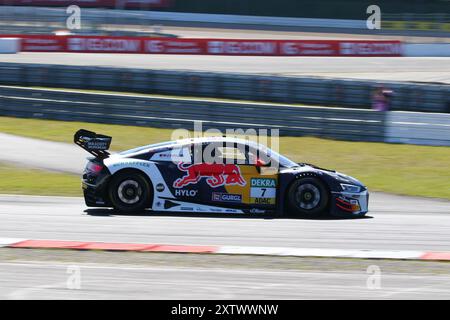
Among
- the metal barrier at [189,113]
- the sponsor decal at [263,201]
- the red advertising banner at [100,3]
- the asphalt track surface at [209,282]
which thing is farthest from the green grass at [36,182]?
the red advertising banner at [100,3]

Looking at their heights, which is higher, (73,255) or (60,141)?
(60,141)

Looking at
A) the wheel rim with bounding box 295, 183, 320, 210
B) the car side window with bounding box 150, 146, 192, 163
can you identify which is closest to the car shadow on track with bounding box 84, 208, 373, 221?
the wheel rim with bounding box 295, 183, 320, 210

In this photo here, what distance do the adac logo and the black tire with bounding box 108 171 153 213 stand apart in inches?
18.3

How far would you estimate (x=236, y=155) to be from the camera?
11617 millimetres

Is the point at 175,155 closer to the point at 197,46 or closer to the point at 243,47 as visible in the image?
the point at 197,46

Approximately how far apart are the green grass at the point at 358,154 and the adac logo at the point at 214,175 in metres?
3.46

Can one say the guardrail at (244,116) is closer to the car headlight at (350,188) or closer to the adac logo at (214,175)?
the car headlight at (350,188)

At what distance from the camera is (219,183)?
1159 cm

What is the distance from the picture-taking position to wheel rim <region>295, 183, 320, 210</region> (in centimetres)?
1156

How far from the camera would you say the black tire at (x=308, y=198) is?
11.6m

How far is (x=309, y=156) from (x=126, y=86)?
1033 cm

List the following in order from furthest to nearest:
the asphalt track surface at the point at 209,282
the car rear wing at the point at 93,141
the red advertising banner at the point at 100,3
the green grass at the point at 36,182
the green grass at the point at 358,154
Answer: the red advertising banner at the point at 100,3 → the green grass at the point at 358,154 → the green grass at the point at 36,182 → the car rear wing at the point at 93,141 → the asphalt track surface at the point at 209,282
